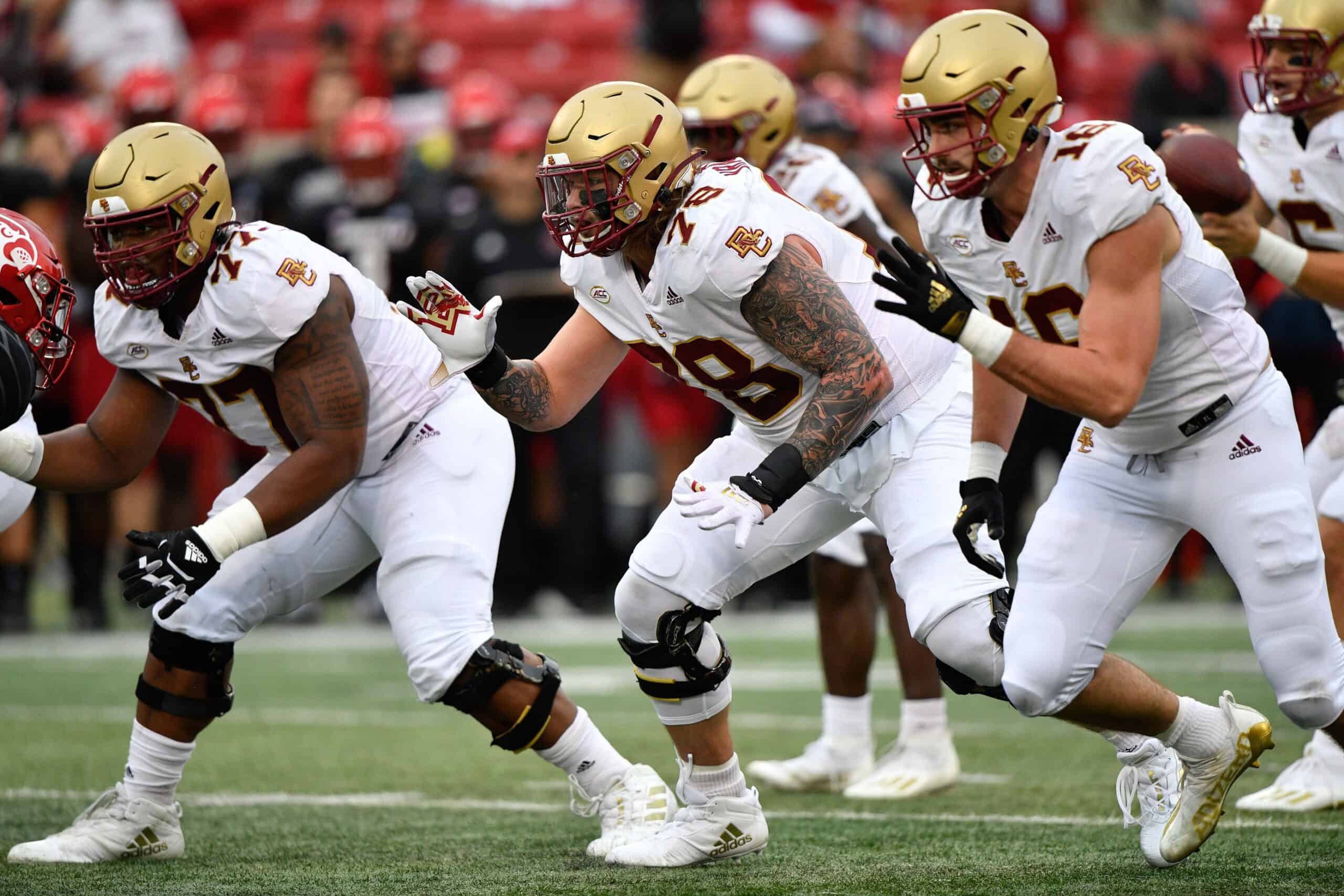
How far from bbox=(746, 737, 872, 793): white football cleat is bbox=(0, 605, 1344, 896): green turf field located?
6 centimetres

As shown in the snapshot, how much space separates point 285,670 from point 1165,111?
567 cm

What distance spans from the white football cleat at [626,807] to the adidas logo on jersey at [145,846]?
93 cm

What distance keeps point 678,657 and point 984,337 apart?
41.9 inches

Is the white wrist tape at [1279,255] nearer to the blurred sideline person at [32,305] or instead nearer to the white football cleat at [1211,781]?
the white football cleat at [1211,781]

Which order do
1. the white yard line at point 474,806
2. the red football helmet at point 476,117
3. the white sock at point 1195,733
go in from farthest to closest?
the red football helmet at point 476,117
the white yard line at point 474,806
the white sock at point 1195,733

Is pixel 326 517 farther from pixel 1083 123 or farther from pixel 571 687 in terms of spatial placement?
pixel 571 687

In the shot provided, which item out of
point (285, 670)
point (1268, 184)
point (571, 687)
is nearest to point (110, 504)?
point (285, 670)

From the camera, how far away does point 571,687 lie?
6.87 metres

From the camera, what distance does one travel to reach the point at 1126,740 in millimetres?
3816

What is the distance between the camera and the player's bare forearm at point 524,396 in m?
3.89

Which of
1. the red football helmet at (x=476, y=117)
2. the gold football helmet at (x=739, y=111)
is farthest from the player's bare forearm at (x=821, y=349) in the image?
the red football helmet at (x=476, y=117)

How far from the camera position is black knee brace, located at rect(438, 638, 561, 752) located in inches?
151

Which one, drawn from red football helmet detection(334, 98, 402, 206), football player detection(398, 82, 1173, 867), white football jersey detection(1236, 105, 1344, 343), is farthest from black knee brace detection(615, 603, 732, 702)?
red football helmet detection(334, 98, 402, 206)

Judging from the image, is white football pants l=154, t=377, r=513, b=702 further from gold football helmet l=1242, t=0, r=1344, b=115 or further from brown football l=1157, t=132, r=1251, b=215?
gold football helmet l=1242, t=0, r=1344, b=115
